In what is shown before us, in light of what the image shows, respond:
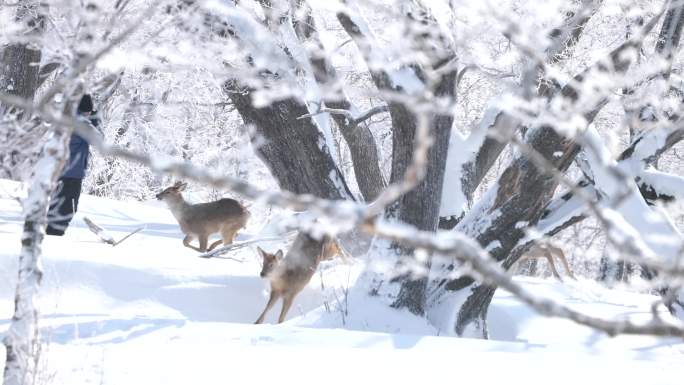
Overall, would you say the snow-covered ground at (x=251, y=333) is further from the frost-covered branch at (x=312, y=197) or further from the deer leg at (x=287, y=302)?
the frost-covered branch at (x=312, y=197)

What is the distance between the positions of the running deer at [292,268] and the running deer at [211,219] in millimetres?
2653

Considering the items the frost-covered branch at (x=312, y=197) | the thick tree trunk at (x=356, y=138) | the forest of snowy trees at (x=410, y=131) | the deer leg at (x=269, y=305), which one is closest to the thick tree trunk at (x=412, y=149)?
the forest of snowy trees at (x=410, y=131)

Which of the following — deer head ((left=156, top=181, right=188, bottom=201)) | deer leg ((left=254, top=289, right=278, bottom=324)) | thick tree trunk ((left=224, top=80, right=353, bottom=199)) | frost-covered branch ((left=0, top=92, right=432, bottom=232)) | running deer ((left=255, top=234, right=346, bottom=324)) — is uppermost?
thick tree trunk ((left=224, top=80, right=353, bottom=199))

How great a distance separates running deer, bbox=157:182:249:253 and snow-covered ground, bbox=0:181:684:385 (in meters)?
0.86

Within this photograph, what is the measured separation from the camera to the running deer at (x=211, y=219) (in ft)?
39.7

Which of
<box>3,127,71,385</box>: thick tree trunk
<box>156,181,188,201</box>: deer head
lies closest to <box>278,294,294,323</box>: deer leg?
<box>156,181,188,201</box>: deer head

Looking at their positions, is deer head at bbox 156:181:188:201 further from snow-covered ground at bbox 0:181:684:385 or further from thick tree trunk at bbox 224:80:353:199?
thick tree trunk at bbox 224:80:353:199

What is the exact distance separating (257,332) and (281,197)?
4.94 meters

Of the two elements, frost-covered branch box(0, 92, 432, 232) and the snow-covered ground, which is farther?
the snow-covered ground

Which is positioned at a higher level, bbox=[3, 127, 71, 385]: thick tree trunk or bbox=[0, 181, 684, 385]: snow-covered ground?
bbox=[3, 127, 71, 385]: thick tree trunk

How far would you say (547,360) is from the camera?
19.1 feet

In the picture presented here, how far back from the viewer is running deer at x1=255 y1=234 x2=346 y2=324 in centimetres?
911

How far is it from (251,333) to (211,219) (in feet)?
18.7

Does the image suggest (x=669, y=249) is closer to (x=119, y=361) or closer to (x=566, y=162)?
(x=566, y=162)
